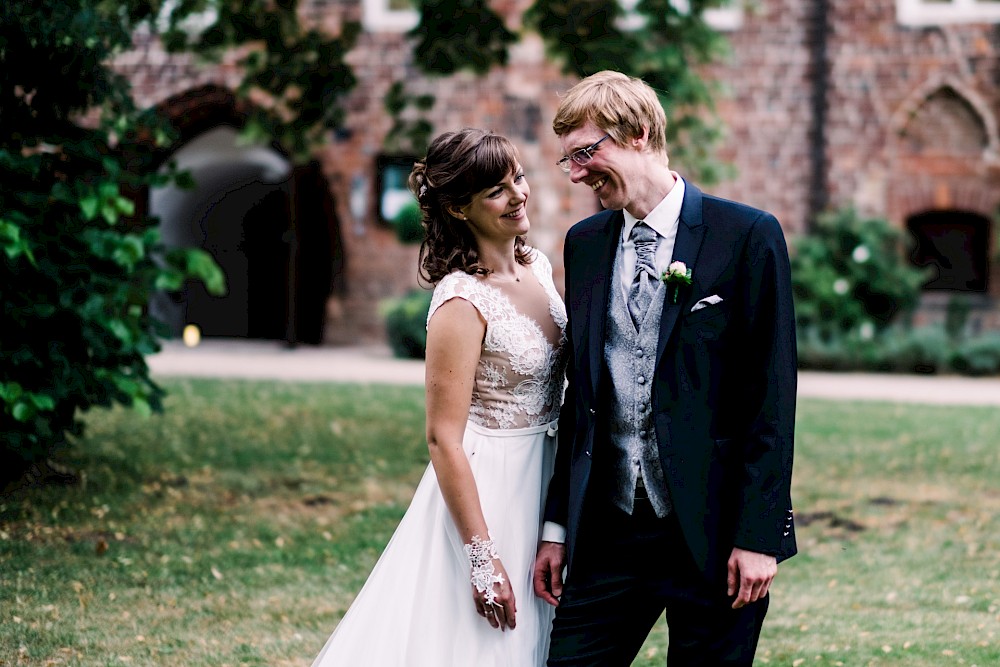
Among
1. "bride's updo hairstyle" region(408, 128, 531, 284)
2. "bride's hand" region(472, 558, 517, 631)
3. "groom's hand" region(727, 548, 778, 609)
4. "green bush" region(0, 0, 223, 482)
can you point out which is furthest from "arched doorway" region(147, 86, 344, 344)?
"groom's hand" region(727, 548, 778, 609)

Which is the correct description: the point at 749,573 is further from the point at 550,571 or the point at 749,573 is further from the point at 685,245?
the point at 685,245

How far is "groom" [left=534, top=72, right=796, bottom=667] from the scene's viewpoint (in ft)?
9.12

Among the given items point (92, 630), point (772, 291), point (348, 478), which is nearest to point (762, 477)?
point (772, 291)

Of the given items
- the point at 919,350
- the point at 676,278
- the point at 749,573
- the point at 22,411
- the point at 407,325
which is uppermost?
the point at 676,278

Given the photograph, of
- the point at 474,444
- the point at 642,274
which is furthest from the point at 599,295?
the point at 474,444

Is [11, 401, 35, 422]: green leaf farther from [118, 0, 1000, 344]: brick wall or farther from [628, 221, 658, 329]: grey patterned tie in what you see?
[118, 0, 1000, 344]: brick wall

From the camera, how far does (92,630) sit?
17.0 feet

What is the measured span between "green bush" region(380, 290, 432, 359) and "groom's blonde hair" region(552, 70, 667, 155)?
13993 millimetres

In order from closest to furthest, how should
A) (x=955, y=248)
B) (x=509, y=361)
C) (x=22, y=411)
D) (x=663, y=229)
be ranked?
(x=663, y=229) < (x=509, y=361) < (x=22, y=411) < (x=955, y=248)

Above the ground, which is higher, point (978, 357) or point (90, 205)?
point (90, 205)

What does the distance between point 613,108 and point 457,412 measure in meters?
0.85

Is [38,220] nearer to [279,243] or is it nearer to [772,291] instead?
[772,291]

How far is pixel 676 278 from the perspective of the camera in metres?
2.79

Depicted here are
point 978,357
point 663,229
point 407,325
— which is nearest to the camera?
point 663,229
